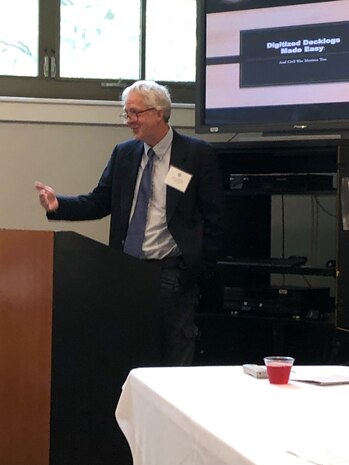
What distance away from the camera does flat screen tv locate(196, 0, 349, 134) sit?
363 centimetres

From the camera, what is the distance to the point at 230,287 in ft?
12.6

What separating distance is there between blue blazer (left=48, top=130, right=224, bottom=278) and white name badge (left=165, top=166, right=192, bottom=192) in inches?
0.7

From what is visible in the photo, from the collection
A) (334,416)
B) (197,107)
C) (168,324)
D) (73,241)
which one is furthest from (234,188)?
(334,416)

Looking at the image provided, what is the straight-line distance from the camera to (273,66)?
3.76m

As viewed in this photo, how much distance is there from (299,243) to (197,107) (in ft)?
3.08

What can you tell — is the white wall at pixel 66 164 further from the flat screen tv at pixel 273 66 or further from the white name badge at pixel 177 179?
the white name badge at pixel 177 179

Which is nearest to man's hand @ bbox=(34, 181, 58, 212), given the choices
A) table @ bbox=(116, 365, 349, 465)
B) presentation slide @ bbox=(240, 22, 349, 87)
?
presentation slide @ bbox=(240, 22, 349, 87)

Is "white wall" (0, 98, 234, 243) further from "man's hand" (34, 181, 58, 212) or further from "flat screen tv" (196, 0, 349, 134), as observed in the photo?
"man's hand" (34, 181, 58, 212)

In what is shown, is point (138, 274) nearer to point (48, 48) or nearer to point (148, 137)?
point (148, 137)

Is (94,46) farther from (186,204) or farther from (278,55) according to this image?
(186,204)

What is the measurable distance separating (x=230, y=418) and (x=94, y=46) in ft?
10.6

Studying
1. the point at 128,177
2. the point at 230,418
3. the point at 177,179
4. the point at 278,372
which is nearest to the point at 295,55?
the point at 177,179

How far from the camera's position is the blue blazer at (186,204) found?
3389 mm

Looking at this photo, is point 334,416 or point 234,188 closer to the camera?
point 334,416
